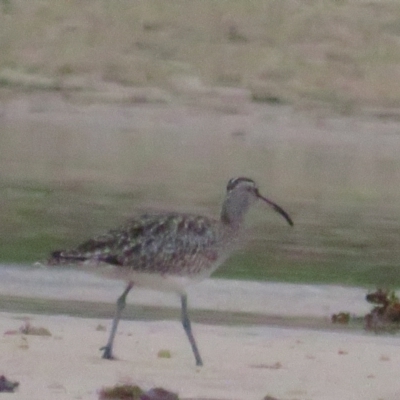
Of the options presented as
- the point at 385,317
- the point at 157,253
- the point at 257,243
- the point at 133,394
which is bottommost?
the point at 133,394

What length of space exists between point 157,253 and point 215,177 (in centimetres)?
2189

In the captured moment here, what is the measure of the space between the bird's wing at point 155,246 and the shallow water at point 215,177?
6.03 m

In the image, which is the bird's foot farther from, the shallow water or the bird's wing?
the shallow water

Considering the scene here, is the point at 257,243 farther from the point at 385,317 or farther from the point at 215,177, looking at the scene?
the point at 215,177

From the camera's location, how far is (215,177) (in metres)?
33.2

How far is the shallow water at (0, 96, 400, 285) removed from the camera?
20.1m

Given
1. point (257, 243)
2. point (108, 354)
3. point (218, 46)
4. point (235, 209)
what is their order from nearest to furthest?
point (108, 354)
point (235, 209)
point (257, 243)
point (218, 46)

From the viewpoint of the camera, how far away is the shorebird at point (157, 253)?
11.1 metres

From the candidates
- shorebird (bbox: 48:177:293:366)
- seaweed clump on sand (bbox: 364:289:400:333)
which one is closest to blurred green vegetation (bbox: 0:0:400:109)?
seaweed clump on sand (bbox: 364:289:400:333)

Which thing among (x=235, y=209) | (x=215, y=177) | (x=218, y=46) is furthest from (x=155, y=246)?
(x=218, y=46)

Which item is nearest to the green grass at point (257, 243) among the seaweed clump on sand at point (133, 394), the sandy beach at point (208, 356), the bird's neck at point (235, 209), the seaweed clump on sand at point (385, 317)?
the sandy beach at point (208, 356)

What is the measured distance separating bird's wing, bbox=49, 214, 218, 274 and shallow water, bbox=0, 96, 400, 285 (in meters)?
6.03

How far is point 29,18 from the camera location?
52719 millimetres

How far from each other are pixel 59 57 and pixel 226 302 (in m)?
34.0
